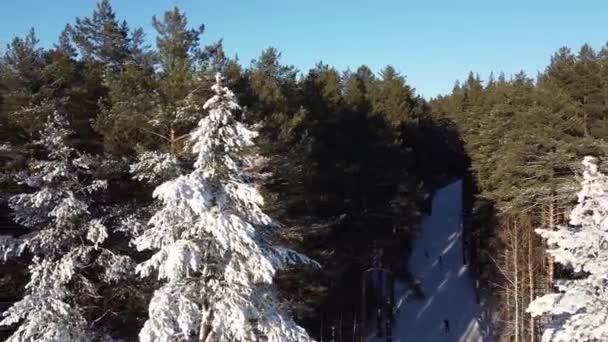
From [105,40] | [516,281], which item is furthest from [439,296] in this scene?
[105,40]

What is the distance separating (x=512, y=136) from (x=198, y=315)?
23.2 meters

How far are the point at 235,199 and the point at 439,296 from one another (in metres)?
37.0

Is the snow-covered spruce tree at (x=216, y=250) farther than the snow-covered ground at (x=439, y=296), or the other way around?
the snow-covered ground at (x=439, y=296)

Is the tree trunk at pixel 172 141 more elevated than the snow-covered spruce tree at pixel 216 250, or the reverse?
the tree trunk at pixel 172 141

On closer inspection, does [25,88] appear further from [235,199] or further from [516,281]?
[516,281]

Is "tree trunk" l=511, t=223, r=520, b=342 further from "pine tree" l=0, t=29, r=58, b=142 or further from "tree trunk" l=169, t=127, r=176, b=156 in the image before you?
"pine tree" l=0, t=29, r=58, b=142

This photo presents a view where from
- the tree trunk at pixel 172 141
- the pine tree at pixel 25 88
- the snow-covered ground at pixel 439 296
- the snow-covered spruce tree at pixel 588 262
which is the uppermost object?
the pine tree at pixel 25 88

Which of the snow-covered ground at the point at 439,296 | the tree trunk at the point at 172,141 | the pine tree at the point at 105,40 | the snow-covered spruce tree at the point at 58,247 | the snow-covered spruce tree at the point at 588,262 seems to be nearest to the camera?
the snow-covered spruce tree at the point at 588,262

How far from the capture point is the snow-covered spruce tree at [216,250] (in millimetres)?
10609

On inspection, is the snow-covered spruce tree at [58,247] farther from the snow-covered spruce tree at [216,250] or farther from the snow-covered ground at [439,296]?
the snow-covered ground at [439,296]

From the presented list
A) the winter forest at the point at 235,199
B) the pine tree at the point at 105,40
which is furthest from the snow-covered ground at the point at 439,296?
the pine tree at the point at 105,40

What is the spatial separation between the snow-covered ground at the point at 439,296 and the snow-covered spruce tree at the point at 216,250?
2947 cm

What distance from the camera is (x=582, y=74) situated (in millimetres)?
27562

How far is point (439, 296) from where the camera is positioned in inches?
1789
